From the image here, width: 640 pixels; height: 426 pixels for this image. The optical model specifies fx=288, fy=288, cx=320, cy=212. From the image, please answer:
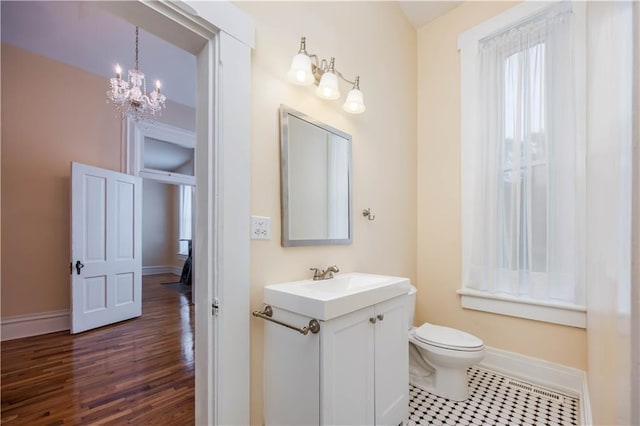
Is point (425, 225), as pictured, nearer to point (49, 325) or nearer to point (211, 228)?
point (211, 228)

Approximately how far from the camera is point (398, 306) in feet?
5.35

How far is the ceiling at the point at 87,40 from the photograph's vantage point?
8.48 ft

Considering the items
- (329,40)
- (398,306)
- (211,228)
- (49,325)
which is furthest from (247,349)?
(49,325)

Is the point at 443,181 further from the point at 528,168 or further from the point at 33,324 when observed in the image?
the point at 33,324

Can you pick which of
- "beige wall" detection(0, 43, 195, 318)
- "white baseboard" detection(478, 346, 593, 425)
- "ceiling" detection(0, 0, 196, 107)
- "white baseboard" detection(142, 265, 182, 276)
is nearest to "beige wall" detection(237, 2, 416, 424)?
"white baseboard" detection(478, 346, 593, 425)

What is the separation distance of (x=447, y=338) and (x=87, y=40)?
169 inches

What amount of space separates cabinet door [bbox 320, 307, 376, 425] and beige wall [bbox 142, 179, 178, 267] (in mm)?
7316

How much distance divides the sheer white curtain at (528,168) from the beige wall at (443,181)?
18 centimetres

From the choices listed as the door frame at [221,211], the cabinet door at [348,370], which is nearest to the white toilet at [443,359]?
the cabinet door at [348,370]

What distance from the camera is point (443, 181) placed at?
260 centimetres

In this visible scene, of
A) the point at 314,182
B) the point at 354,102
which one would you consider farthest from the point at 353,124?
the point at 314,182

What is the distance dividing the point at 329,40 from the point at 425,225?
1759 millimetres

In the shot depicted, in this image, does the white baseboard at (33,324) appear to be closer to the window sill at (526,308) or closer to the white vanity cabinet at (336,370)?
the white vanity cabinet at (336,370)

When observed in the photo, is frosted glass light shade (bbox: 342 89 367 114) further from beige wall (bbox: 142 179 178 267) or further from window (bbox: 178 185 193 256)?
beige wall (bbox: 142 179 178 267)
